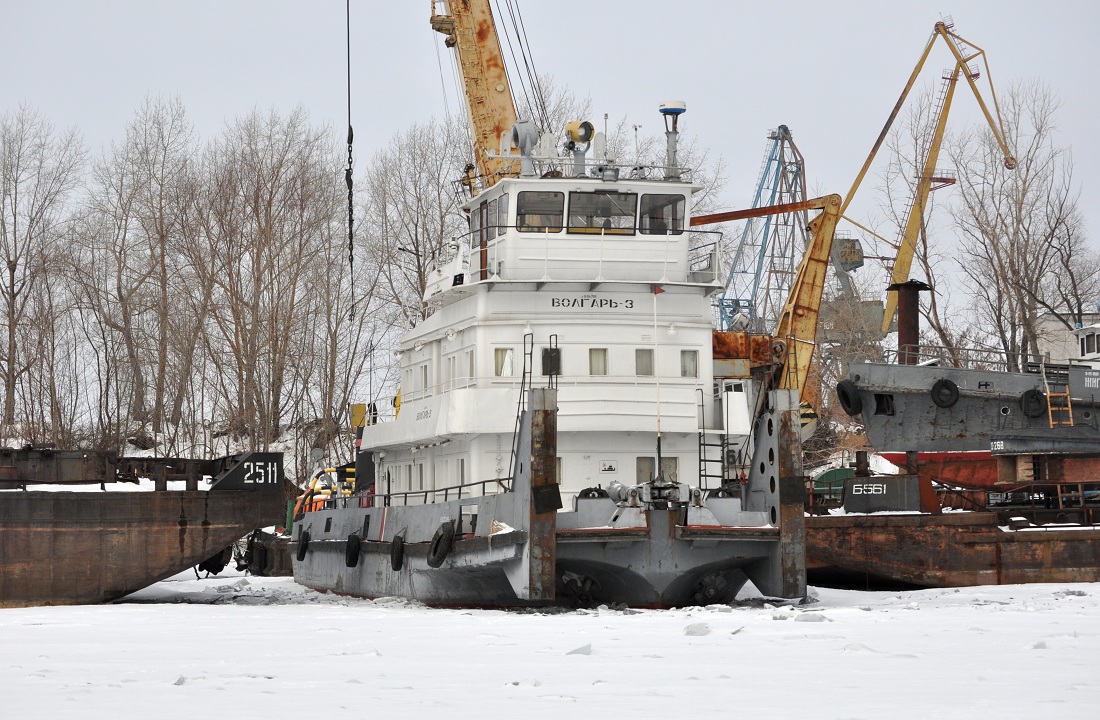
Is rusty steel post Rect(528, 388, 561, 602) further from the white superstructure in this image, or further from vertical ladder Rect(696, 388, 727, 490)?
vertical ladder Rect(696, 388, 727, 490)

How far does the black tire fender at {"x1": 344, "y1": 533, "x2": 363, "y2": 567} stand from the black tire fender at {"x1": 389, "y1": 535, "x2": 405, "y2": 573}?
212 cm

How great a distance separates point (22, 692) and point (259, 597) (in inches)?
545

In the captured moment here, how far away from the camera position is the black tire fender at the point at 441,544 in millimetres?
18141

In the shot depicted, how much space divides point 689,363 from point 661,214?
234cm

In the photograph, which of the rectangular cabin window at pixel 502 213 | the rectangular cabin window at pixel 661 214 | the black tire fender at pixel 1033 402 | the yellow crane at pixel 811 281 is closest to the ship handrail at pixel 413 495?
the rectangular cabin window at pixel 502 213

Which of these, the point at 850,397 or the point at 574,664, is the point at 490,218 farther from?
the point at 574,664

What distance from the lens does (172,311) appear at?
41375 millimetres

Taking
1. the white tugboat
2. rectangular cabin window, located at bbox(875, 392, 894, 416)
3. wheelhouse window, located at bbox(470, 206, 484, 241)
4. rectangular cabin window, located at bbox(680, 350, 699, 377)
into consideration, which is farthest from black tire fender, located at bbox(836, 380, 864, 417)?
wheelhouse window, located at bbox(470, 206, 484, 241)

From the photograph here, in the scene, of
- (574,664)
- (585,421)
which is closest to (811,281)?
(585,421)

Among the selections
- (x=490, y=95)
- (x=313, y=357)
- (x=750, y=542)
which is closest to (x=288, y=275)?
(x=313, y=357)

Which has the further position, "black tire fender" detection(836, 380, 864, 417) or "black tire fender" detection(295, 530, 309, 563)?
"black tire fender" detection(836, 380, 864, 417)

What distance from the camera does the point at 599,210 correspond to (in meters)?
20.3

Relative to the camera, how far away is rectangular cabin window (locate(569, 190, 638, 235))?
66.3ft

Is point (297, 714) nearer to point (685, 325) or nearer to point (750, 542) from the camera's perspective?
point (750, 542)
